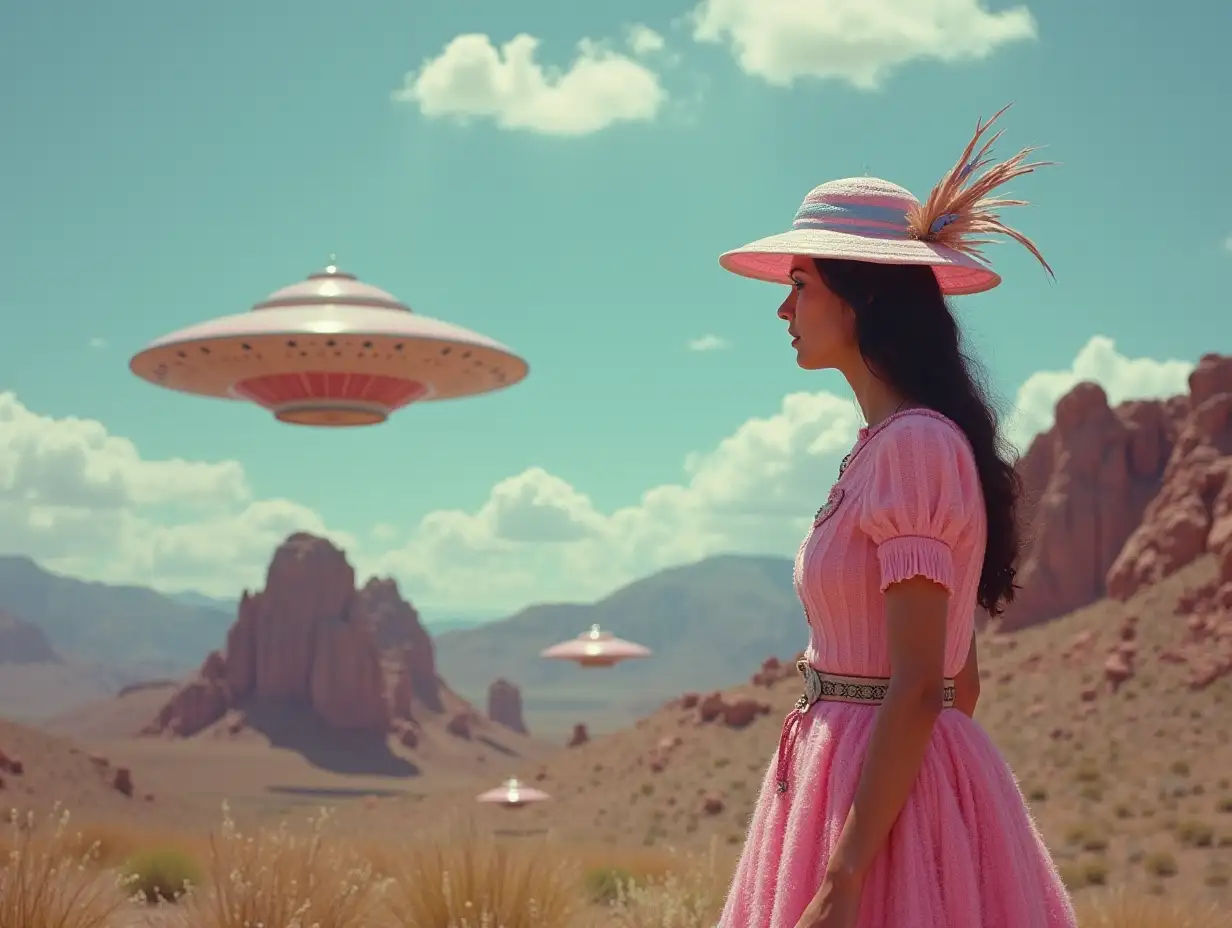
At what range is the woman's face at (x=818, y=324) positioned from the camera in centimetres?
315

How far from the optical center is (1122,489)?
41.7m

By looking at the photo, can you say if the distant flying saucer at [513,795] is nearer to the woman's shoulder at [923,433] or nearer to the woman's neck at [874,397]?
the woman's neck at [874,397]

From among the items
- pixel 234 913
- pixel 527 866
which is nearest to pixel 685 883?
pixel 527 866

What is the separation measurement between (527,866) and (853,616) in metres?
4.65

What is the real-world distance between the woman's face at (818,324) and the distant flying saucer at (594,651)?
32.5 m

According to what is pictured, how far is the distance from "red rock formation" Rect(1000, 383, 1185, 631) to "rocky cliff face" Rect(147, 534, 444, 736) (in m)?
52.5

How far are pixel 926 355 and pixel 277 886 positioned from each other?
190 inches

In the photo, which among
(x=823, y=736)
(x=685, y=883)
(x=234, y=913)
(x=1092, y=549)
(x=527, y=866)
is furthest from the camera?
(x=1092, y=549)

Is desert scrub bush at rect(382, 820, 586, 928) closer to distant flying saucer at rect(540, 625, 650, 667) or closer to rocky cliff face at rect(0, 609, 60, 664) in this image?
distant flying saucer at rect(540, 625, 650, 667)

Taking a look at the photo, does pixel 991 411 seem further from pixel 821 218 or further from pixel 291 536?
pixel 291 536

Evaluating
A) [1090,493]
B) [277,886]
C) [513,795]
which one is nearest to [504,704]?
[1090,493]

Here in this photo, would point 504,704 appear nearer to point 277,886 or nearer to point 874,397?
point 277,886

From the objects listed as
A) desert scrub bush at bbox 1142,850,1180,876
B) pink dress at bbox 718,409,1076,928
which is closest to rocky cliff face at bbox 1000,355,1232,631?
desert scrub bush at bbox 1142,850,1180,876

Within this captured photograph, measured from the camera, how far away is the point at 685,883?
7961 mm
